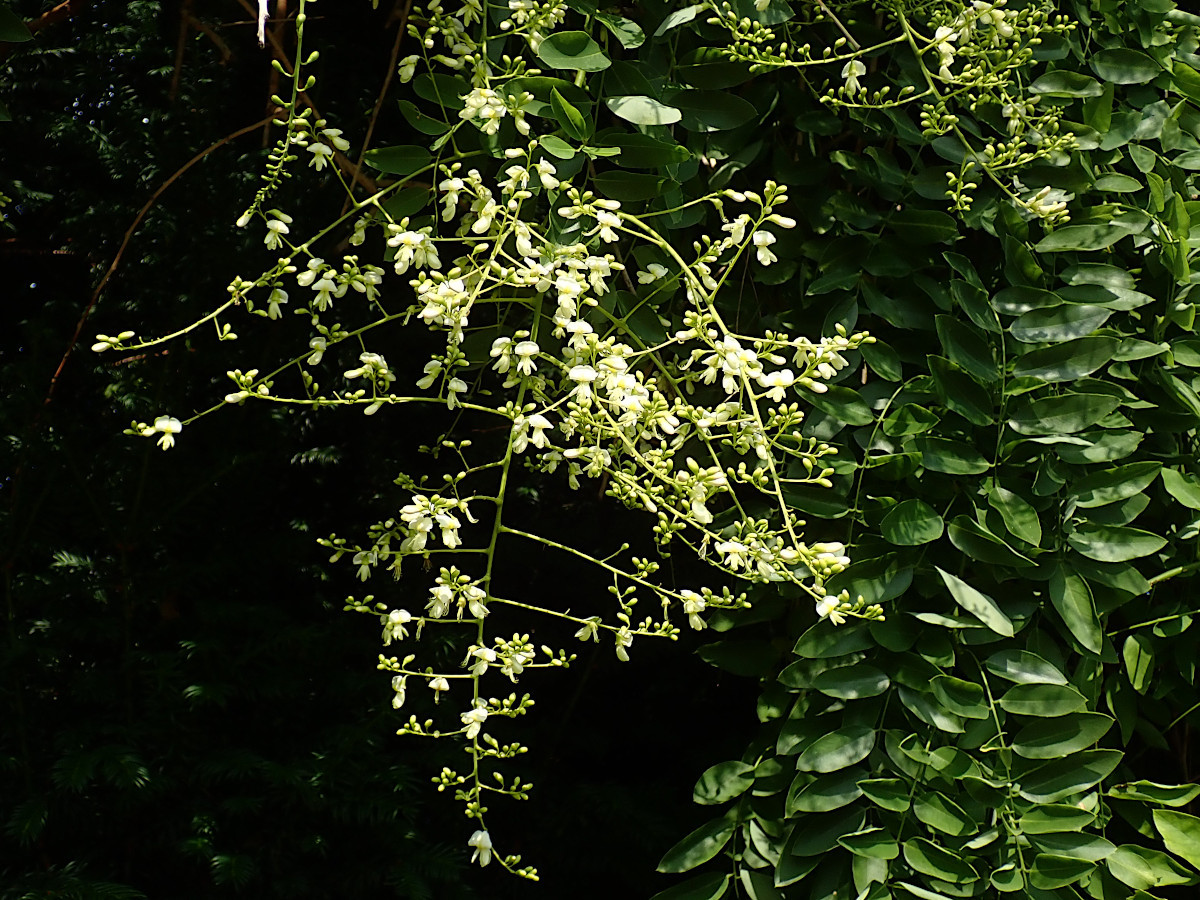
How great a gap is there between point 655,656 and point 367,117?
0.81m

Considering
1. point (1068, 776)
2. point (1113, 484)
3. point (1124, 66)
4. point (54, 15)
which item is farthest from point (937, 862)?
point (54, 15)

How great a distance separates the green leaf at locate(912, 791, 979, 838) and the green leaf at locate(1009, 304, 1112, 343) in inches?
15.9

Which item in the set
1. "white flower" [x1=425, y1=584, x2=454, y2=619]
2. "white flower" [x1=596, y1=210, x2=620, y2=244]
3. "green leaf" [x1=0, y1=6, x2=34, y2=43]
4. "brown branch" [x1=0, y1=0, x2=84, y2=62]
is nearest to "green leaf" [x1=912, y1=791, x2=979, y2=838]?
"white flower" [x1=425, y1=584, x2=454, y2=619]

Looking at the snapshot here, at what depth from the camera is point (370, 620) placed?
4.58 ft

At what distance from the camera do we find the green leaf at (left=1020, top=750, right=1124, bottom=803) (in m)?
0.89

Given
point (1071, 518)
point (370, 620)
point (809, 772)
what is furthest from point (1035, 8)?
point (370, 620)

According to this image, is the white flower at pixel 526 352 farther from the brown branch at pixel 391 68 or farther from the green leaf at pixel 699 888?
the green leaf at pixel 699 888

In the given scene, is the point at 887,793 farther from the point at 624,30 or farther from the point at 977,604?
the point at 624,30

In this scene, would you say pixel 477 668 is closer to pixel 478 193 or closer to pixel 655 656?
pixel 478 193

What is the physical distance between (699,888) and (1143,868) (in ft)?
1.23

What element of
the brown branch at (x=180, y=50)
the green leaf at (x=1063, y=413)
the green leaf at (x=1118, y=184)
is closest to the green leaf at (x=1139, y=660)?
the green leaf at (x=1063, y=413)

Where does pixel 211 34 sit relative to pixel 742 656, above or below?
above

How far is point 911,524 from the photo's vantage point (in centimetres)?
90

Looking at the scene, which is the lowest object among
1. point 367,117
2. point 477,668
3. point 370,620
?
point 370,620
